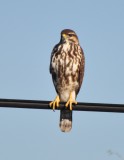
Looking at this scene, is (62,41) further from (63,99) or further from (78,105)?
(78,105)

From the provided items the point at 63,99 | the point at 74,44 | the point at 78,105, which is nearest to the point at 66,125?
the point at 63,99

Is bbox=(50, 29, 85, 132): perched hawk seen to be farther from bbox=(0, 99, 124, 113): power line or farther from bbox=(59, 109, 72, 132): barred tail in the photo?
bbox=(0, 99, 124, 113): power line

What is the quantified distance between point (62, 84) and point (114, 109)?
4.20 metres

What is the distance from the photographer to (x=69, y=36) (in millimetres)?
11883

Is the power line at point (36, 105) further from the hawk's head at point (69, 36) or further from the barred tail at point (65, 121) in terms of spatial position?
the hawk's head at point (69, 36)

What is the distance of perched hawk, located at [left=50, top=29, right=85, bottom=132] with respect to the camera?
1087cm

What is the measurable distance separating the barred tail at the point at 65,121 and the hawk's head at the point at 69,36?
1.65 metres

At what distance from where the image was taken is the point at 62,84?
36.6 ft

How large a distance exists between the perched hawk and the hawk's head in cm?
10

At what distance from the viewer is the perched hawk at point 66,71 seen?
10867mm

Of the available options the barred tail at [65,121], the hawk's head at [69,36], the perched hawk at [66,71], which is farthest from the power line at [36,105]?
the hawk's head at [69,36]

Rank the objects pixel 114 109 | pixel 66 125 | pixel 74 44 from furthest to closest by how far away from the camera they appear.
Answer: pixel 74 44
pixel 66 125
pixel 114 109

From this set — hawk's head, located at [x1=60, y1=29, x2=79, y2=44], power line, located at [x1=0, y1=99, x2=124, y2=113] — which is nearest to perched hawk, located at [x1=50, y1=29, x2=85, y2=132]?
hawk's head, located at [x1=60, y1=29, x2=79, y2=44]

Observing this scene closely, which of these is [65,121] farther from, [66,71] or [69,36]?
[69,36]
